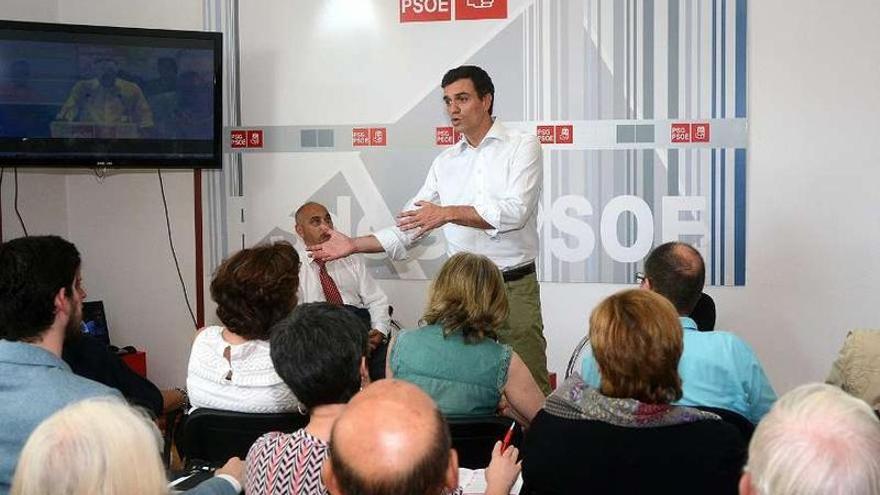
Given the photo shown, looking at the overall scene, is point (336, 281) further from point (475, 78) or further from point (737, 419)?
point (737, 419)

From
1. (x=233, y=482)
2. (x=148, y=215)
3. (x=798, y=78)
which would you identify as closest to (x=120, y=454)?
(x=233, y=482)

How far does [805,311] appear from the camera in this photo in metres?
4.67

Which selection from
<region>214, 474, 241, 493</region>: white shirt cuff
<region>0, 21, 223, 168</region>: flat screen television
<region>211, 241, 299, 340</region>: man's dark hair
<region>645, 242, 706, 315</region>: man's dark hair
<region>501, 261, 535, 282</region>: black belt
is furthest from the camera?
<region>0, 21, 223, 168</region>: flat screen television

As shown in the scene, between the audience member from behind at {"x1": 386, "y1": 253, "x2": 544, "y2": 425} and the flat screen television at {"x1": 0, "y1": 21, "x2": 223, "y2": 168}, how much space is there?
9.27 feet

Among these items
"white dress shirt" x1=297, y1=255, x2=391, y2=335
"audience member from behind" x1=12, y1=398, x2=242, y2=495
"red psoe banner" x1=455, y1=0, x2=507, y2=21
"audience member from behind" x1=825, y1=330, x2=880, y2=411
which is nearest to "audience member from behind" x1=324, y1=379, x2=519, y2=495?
"audience member from behind" x1=12, y1=398, x2=242, y2=495

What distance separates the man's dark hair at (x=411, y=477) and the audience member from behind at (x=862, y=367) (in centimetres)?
191

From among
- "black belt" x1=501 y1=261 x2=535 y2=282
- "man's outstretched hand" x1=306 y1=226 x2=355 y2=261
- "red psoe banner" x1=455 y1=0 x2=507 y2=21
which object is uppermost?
"red psoe banner" x1=455 y1=0 x2=507 y2=21

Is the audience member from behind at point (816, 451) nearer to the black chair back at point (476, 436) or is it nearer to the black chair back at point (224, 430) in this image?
the black chair back at point (476, 436)

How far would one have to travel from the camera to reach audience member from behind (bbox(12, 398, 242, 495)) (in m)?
1.27

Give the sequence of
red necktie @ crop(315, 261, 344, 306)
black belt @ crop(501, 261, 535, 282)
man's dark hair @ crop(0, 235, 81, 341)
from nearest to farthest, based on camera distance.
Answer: man's dark hair @ crop(0, 235, 81, 341)
black belt @ crop(501, 261, 535, 282)
red necktie @ crop(315, 261, 344, 306)

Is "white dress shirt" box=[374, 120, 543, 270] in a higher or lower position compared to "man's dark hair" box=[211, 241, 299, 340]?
higher

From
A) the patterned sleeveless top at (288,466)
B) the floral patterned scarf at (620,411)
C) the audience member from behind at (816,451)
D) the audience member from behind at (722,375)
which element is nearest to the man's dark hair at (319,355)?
the patterned sleeveless top at (288,466)

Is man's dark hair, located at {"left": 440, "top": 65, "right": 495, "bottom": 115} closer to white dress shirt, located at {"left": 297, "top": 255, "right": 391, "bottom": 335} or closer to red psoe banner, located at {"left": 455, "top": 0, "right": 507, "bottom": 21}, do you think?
red psoe banner, located at {"left": 455, "top": 0, "right": 507, "bottom": 21}

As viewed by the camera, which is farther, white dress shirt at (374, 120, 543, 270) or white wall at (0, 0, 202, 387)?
white wall at (0, 0, 202, 387)
